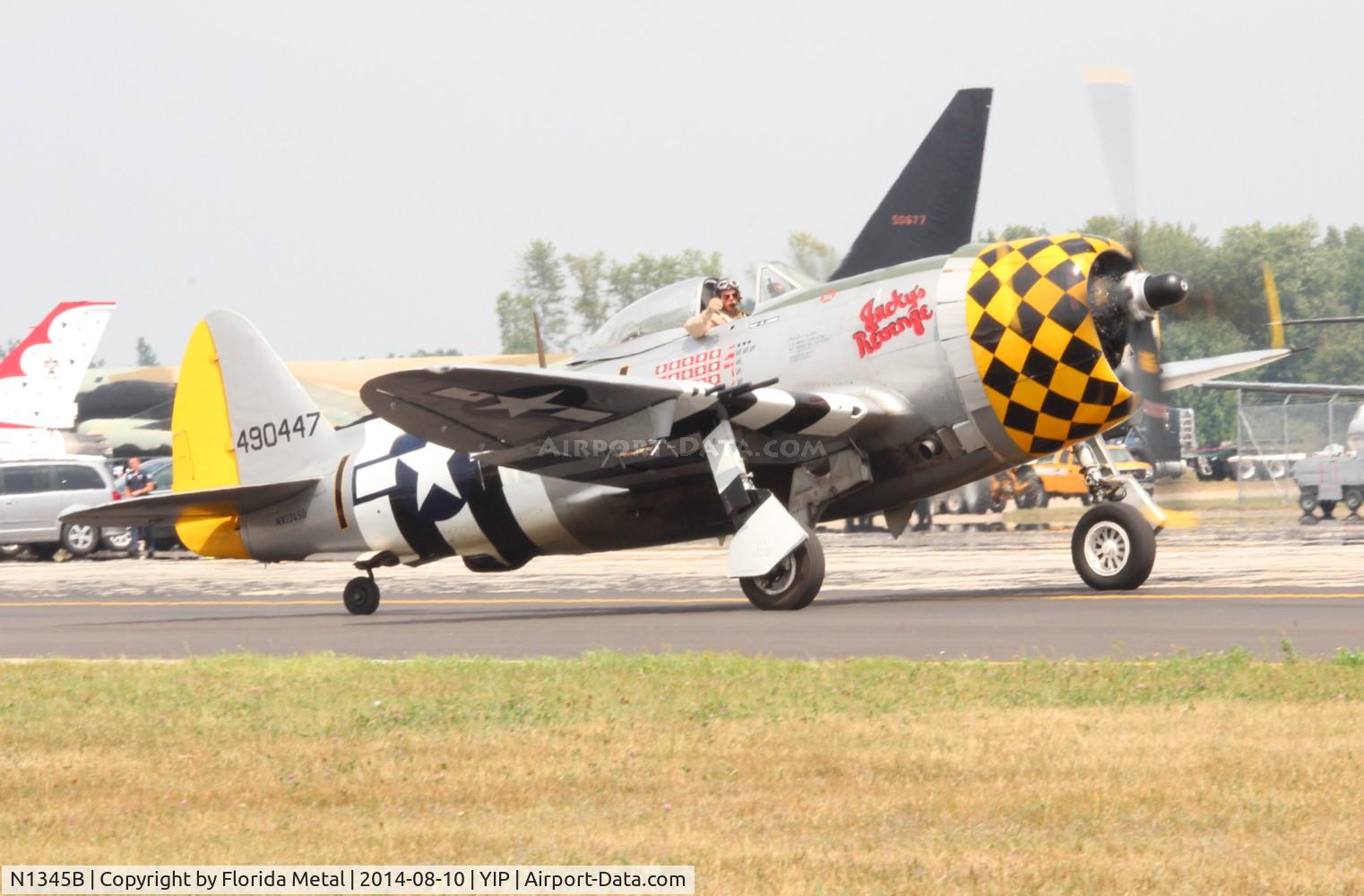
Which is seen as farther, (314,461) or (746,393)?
(314,461)

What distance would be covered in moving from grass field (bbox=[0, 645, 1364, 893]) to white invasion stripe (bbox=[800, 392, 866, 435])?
190 inches

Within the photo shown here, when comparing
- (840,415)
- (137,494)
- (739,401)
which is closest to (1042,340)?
(840,415)

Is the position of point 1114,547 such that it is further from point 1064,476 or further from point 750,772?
point 1064,476

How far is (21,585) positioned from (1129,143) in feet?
58.7

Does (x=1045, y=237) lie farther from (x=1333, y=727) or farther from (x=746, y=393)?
(x=1333, y=727)

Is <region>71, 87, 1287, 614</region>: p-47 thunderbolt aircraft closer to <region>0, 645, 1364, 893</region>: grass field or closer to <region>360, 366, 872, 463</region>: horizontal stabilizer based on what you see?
<region>360, 366, 872, 463</region>: horizontal stabilizer

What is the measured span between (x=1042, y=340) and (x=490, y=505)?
18.9 feet

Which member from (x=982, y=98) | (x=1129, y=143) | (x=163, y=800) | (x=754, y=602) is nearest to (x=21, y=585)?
(x=754, y=602)

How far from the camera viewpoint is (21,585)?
25609mm

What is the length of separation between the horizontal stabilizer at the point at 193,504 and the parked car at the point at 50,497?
55.3 feet

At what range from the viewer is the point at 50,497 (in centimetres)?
3362

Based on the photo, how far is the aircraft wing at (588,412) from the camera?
1429 centimetres

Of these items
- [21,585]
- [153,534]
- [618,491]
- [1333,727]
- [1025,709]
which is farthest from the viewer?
[153,534]

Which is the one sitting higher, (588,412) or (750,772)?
(588,412)
